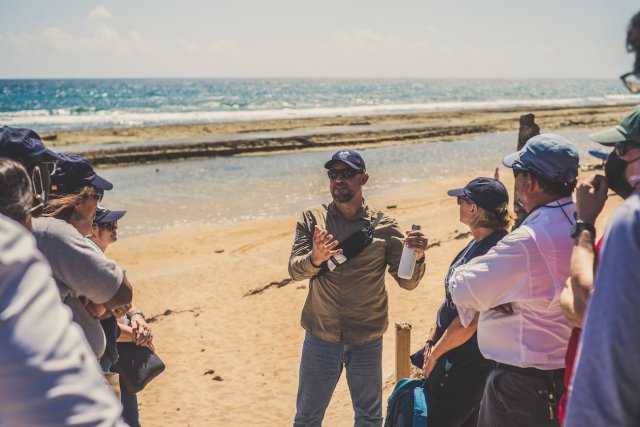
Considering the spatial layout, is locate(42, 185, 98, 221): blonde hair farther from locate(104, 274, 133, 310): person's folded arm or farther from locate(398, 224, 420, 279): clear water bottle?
locate(398, 224, 420, 279): clear water bottle

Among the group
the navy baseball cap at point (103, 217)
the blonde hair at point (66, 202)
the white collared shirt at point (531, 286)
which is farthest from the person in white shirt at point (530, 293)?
the navy baseball cap at point (103, 217)

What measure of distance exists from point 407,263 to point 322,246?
55 centimetres

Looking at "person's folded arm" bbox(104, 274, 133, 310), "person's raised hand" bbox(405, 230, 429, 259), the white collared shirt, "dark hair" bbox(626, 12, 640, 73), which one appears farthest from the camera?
"person's raised hand" bbox(405, 230, 429, 259)

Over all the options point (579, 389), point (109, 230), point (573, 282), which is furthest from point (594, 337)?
point (109, 230)

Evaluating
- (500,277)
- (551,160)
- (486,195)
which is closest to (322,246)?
(486,195)

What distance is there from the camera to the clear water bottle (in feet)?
12.0

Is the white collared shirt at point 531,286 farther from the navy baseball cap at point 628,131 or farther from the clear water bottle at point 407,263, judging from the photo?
the clear water bottle at point 407,263

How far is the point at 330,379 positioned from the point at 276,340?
3.34 metres

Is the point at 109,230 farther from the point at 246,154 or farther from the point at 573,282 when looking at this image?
the point at 246,154

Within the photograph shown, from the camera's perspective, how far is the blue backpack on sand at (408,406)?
10.8 feet

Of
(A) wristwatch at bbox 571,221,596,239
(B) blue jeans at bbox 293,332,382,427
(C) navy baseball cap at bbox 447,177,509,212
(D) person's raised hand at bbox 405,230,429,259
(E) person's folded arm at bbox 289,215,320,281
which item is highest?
(A) wristwatch at bbox 571,221,596,239

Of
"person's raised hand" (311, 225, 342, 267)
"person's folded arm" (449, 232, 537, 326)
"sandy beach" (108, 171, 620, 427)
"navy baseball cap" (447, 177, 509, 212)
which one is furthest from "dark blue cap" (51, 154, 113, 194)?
"sandy beach" (108, 171, 620, 427)

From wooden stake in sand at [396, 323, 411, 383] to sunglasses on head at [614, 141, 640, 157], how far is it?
2513mm

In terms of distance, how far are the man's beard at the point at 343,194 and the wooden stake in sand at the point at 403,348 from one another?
1.02 metres
